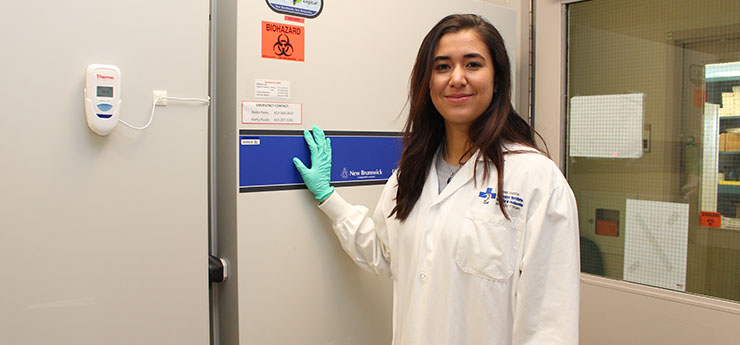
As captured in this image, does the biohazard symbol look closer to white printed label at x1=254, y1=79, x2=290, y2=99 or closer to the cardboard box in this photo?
white printed label at x1=254, y1=79, x2=290, y2=99

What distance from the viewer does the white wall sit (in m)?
1.05

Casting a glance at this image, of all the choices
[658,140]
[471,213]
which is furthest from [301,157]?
[658,140]

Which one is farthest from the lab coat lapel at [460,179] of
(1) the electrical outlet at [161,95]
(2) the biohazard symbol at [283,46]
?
(1) the electrical outlet at [161,95]

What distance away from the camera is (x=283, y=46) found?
1403 millimetres

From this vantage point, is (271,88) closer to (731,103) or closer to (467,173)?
(467,173)

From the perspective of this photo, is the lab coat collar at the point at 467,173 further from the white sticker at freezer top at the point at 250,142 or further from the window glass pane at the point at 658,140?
the window glass pane at the point at 658,140

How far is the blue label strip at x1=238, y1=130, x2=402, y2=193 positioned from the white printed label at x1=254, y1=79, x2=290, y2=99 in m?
0.10

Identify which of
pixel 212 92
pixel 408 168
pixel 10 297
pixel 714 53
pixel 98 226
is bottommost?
→ pixel 10 297

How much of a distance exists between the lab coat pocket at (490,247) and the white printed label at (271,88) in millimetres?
616

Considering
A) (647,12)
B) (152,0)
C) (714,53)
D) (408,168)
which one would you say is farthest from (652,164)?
(152,0)

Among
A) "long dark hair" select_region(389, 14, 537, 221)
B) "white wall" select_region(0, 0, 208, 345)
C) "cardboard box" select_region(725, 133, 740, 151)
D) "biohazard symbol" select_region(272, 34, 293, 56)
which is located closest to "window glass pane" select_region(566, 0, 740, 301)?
"cardboard box" select_region(725, 133, 740, 151)

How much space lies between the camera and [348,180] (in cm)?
158

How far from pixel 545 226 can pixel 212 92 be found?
3.13ft

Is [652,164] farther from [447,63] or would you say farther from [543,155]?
[447,63]
